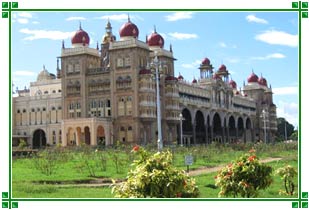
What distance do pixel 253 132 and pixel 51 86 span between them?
116 ft

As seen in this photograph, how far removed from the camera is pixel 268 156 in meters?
32.8

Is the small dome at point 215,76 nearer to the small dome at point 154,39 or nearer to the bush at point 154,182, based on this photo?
the small dome at point 154,39

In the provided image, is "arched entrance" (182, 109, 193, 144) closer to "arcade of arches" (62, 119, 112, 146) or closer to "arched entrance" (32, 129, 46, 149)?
"arcade of arches" (62, 119, 112, 146)

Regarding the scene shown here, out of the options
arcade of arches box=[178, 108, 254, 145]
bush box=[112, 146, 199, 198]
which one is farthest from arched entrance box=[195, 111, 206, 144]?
bush box=[112, 146, 199, 198]

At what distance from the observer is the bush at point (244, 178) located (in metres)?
12.5

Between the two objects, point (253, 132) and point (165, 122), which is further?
point (253, 132)

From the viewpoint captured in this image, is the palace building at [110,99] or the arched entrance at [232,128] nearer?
the palace building at [110,99]

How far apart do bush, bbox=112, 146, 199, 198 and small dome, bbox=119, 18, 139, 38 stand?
43.0 meters

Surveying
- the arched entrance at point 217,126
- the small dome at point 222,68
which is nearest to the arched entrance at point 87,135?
the arched entrance at point 217,126

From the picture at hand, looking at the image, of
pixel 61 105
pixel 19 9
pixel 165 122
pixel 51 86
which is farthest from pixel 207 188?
pixel 51 86

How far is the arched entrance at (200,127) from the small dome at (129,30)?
19.4m

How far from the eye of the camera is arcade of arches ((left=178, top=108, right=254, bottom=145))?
216 feet

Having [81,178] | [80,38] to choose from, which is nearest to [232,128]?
[80,38]

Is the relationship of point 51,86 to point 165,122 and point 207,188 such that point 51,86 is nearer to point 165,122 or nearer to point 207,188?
point 165,122
